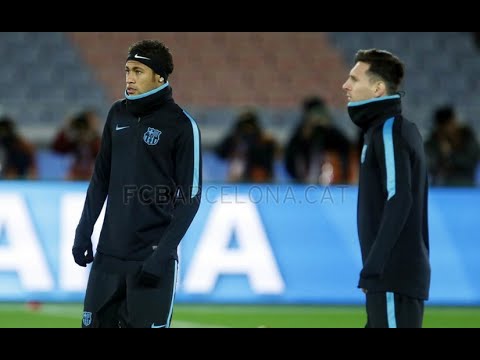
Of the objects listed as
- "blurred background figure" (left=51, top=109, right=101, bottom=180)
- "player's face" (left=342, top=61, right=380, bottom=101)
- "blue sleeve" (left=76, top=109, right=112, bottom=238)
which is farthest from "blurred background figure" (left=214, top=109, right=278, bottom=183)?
"player's face" (left=342, top=61, right=380, bottom=101)

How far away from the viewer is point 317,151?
42.3ft

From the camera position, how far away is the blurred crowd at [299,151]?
42.2 feet

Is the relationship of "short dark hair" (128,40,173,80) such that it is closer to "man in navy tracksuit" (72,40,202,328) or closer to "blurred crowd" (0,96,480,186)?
"man in navy tracksuit" (72,40,202,328)

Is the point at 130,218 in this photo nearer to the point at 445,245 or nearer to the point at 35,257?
the point at 35,257

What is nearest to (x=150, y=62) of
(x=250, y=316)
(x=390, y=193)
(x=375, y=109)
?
(x=375, y=109)

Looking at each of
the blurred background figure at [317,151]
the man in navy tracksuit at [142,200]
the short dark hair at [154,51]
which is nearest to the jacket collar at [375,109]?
the man in navy tracksuit at [142,200]

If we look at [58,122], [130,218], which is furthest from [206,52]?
[130,218]

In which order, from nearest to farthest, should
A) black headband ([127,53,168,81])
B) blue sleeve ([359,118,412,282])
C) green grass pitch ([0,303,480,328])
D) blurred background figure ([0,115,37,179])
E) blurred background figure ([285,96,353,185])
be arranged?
blue sleeve ([359,118,412,282])
black headband ([127,53,168,81])
green grass pitch ([0,303,480,328])
blurred background figure ([285,96,353,185])
blurred background figure ([0,115,37,179])

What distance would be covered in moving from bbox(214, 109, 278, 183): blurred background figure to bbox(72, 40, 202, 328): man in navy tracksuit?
6.99 m

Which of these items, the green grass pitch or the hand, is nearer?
the hand

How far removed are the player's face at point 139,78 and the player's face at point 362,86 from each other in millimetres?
1171

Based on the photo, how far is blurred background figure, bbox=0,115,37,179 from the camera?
1299 centimetres

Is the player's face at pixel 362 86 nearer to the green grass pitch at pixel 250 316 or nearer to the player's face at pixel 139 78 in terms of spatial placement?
the player's face at pixel 139 78

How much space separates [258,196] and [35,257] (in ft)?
8.15
